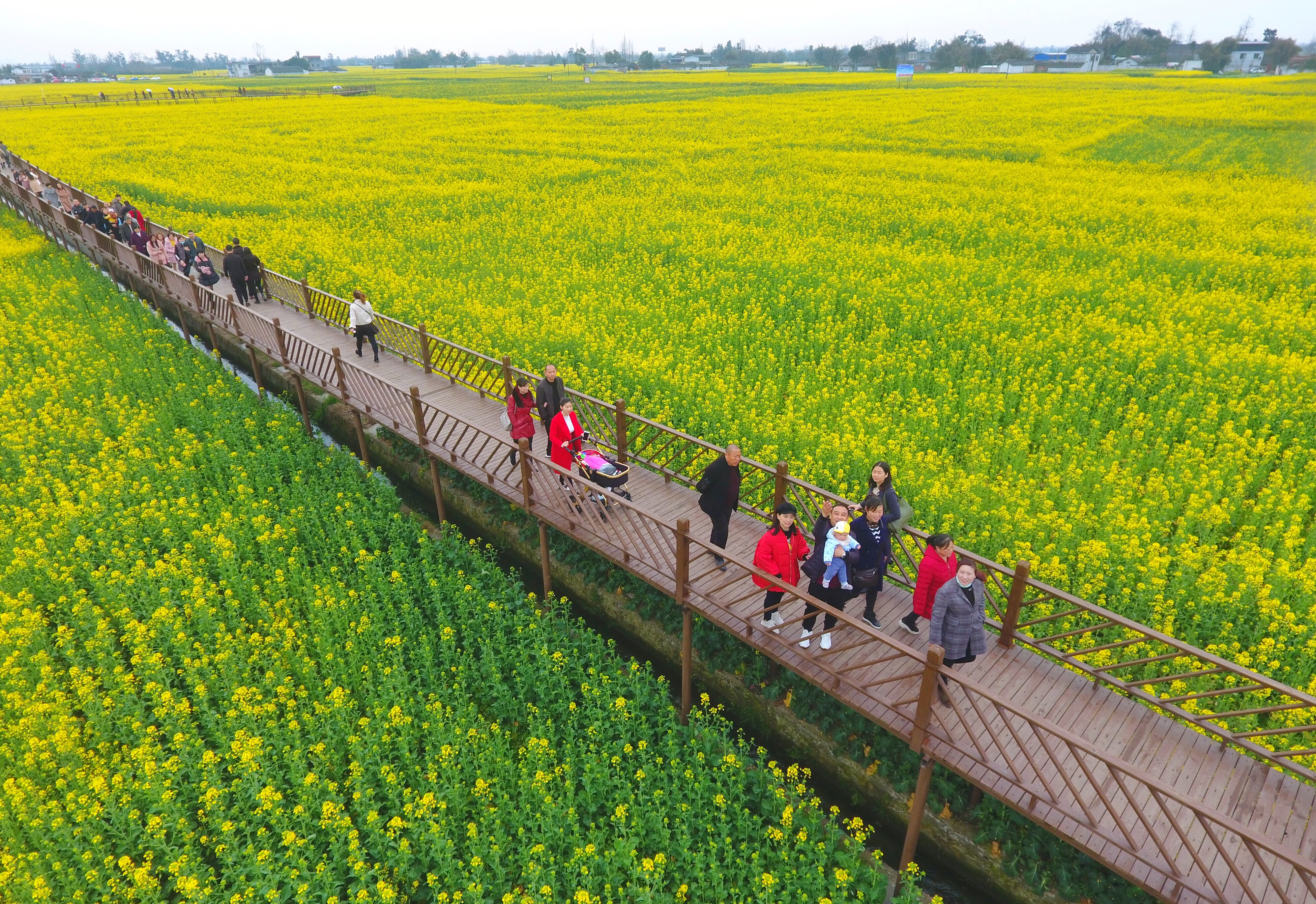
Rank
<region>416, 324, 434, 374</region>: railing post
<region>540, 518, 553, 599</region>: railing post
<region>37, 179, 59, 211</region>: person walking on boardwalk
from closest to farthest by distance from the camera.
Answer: <region>540, 518, 553, 599</region>: railing post
<region>416, 324, 434, 374</region>: railing post
<region>37, 179, 59, 211</region>: person walking on boardwalk

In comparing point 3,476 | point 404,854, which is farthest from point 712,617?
point 3,476

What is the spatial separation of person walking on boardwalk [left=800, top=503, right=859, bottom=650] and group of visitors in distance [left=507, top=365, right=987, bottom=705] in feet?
0.03

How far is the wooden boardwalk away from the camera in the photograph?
5.42m

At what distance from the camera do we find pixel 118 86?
11694cm

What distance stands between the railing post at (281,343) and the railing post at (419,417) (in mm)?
4693

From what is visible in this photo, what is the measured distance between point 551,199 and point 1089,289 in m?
23.2

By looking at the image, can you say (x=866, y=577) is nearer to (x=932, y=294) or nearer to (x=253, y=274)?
(x=932, y=294)

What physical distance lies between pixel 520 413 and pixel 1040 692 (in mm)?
7443

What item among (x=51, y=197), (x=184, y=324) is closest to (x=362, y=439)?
(x=184, y=324)

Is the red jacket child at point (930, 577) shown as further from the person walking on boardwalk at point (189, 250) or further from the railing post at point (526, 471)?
the person walking on boardwalk at point (189, 250)

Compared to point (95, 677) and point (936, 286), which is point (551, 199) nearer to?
point (936, 286)

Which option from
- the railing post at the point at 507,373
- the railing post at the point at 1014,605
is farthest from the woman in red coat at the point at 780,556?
the railing post at the point at 507,373

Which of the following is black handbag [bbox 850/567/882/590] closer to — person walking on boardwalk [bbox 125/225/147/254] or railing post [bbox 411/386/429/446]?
railing post [bbox 411/386/429/446]

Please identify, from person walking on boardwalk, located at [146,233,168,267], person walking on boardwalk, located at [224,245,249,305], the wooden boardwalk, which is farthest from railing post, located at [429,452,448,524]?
person walking on boardwalk, located at [146,233,168,267]
